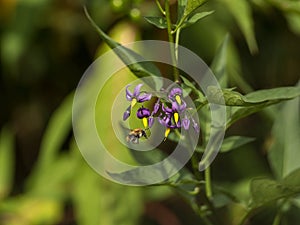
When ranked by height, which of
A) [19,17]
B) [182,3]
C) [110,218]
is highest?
[182,3]

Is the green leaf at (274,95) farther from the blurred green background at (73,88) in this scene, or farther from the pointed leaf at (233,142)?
the blurred green background at (73,88)

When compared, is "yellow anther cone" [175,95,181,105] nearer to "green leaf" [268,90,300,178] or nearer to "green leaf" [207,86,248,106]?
"green leaf" [207,86,248,106]

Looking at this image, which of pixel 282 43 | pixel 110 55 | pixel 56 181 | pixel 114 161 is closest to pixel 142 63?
pixel 114 161

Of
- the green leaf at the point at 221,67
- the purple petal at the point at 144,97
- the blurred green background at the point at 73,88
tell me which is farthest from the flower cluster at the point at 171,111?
the blurred green background at the point at 73,88

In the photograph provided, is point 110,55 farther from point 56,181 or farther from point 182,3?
point 182,3

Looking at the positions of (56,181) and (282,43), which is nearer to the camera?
(56,181)

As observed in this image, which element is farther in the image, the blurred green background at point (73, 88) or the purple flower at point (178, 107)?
the blurred green background at point (73, 88)

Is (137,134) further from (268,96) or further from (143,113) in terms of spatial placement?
(268,96)
